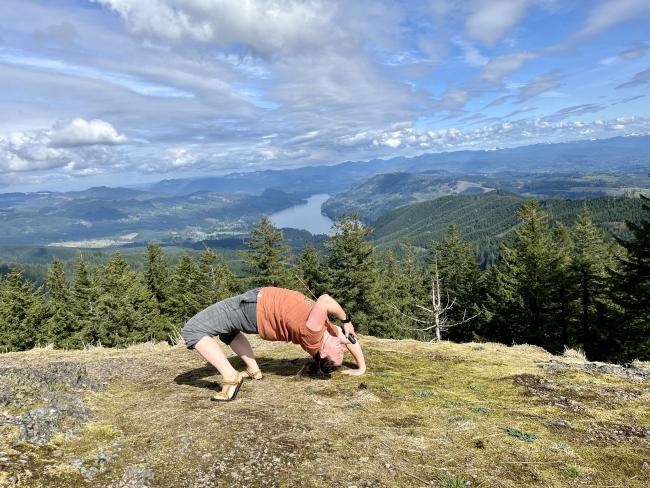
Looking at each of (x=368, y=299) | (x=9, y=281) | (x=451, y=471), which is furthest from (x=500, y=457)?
(x=9, y=281)

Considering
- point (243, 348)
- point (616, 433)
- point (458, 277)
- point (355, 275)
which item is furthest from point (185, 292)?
point (616, 433)

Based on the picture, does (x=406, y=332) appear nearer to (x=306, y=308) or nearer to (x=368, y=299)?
(x=368, y=299)

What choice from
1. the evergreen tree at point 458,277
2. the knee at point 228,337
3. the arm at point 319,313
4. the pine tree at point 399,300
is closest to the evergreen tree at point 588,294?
the pine tree at point 399,300

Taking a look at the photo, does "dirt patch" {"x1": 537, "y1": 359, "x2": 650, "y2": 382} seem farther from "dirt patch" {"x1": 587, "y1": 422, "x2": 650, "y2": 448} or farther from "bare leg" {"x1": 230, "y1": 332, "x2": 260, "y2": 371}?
"bare leg" {"x1": 230, "y1": 332, "x2": 260, "y2": 371}

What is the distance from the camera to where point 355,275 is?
44.7 m

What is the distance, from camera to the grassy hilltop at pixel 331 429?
5152mm

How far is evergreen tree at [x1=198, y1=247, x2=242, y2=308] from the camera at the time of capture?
51.5 metres

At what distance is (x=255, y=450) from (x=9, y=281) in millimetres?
61437

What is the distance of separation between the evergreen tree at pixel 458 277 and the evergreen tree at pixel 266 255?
22.8 m

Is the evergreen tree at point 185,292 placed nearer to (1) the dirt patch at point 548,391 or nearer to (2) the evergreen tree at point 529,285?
(2) the evergreen tree at point 529,285

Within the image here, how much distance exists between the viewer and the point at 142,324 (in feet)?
161

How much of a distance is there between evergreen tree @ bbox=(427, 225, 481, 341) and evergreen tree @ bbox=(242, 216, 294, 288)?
22815mm

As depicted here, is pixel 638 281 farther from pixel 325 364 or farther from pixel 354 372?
pixel 325 364

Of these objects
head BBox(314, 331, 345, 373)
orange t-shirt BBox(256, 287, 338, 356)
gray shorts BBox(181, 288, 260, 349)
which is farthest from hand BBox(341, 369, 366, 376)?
gray shorts BBox(181, 288, 260, 349)
